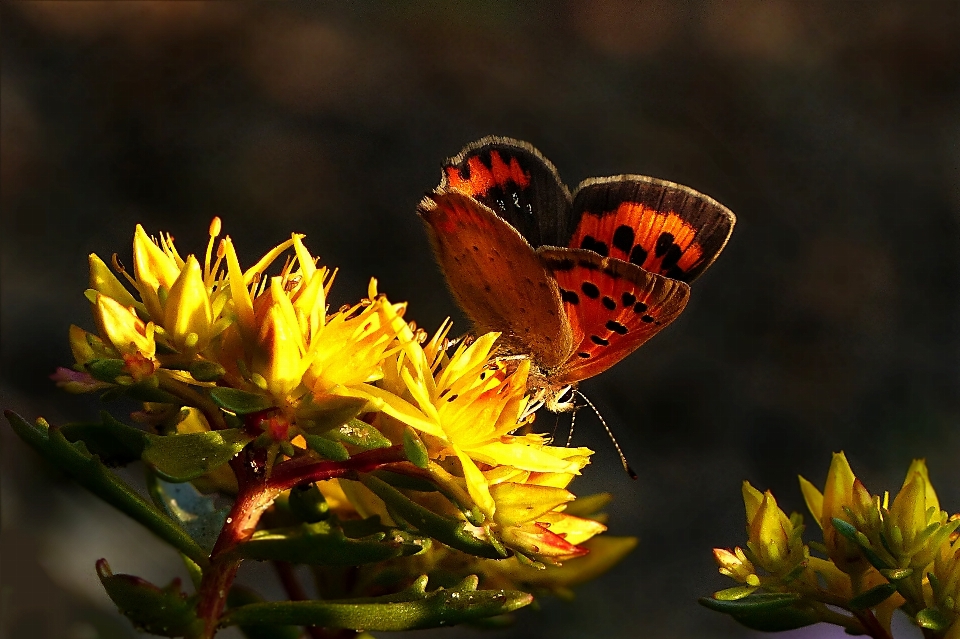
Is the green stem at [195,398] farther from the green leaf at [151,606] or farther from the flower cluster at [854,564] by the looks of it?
the flower cluster at [854,564]

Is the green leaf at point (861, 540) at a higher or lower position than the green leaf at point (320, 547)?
lower

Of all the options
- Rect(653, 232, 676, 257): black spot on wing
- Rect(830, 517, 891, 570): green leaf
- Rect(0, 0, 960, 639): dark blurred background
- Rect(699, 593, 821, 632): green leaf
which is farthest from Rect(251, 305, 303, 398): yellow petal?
Rect(0, 0, 960, 639): dark blurred background

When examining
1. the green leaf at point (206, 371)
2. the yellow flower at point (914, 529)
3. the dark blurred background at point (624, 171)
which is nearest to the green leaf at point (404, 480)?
the green leaf at point (206, 371)

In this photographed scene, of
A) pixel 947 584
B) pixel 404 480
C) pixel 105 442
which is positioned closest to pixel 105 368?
pixel 105 442

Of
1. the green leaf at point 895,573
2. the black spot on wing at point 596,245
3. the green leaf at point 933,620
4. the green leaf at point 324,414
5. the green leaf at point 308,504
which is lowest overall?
the green leaf at point 933,620

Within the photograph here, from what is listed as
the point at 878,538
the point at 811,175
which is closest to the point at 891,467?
the point at 811,175

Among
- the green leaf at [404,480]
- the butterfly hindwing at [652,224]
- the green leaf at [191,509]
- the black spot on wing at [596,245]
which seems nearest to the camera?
the green leaf at [404,480]

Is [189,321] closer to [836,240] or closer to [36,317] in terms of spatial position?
[36,317]

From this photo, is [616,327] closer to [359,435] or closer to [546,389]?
[546,389]
